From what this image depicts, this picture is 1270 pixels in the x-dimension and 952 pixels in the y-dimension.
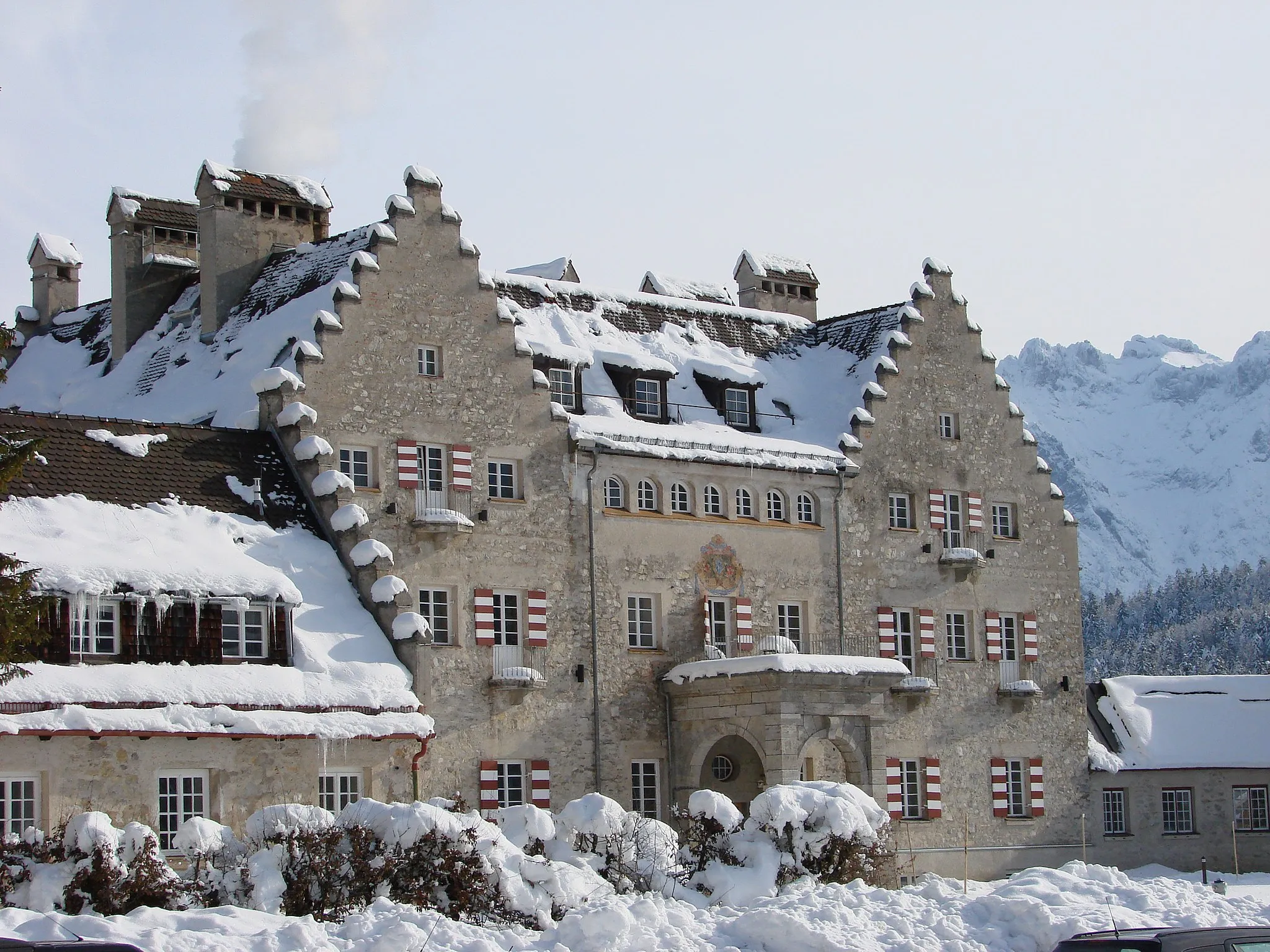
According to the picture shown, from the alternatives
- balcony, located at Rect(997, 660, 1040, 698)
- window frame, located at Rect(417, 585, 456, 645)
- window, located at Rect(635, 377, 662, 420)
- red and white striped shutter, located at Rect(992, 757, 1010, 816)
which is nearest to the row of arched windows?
window, located at Rect(635, 377, 662, 420)

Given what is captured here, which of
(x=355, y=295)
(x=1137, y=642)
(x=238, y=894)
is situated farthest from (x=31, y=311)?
(x=1137, y=642)

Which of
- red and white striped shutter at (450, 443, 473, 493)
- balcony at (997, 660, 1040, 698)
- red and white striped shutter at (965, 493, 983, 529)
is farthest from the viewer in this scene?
red and white striped shutter at (965, 493, 983, 529)

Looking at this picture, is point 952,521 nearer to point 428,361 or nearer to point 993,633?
point 993,633

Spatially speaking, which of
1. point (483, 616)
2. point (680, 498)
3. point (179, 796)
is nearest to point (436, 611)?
point (483, 616)

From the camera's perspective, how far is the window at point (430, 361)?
4547 centimetres

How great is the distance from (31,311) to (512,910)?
35728 mm

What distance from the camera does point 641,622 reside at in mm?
47938

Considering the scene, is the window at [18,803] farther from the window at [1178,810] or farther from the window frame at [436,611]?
the window at [1178,810]

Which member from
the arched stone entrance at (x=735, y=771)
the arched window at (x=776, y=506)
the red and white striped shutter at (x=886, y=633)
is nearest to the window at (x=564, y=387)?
the arched window at (x=776, y=506)

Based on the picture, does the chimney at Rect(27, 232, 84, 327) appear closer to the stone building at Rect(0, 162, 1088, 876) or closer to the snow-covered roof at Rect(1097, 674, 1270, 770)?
the stone building at Rect(0, 162, 1088, 876)

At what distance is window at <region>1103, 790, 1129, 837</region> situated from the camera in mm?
55500

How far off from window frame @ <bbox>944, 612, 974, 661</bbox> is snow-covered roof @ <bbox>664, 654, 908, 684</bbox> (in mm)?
5289

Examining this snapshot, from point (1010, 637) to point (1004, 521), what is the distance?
10.2ft

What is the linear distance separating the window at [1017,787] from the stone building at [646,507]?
0.19 feet
